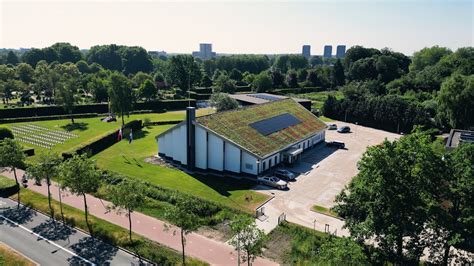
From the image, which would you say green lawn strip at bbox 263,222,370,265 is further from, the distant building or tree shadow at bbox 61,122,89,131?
tree shadow at bbox 61,122,89,131

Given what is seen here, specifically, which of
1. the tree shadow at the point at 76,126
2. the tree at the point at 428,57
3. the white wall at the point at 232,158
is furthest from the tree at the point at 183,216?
the tree at the point at 428,57

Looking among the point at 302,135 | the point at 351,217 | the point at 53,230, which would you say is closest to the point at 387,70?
the point at 302,135

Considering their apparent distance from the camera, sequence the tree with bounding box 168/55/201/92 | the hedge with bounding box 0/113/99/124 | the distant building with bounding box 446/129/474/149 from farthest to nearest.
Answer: the tree with bounding box 168/55/201/92
the hedge with bounding box 0/113/99/124
the distant building with bounding box 446/129/474/149

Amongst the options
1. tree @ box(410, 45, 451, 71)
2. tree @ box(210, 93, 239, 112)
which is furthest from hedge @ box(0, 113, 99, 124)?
tree @ box(410, 45, 451, 71)

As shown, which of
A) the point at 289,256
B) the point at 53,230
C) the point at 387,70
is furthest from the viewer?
the point at 387,70

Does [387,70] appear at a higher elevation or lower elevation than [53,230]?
higher

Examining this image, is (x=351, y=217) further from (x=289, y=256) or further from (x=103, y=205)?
(x=103, y=205)

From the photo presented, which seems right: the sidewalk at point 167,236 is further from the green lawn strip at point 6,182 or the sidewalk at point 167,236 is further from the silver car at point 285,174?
the silver car at point 285,174
